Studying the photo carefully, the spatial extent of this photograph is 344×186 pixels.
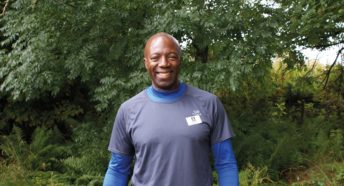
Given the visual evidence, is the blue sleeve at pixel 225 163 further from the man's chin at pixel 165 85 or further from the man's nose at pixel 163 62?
the man's nose at pixel 163 62

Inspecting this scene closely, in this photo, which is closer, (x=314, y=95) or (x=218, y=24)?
(x=218, y=24)

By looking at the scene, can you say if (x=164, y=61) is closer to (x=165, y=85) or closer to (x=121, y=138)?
(x=165, y=85)

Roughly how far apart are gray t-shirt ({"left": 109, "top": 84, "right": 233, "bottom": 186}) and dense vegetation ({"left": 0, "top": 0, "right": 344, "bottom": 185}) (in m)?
2.55

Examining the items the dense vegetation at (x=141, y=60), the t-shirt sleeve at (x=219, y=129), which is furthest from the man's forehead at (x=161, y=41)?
the dense vegetation at (x=141, y=60)

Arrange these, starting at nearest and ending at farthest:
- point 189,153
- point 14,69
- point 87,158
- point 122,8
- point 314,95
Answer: point 189,153, point 122,8, point 14,69, point 87,158, point 314,95

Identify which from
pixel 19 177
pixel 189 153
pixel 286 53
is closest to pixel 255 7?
pixel 286 53

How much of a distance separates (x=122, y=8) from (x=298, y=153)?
3586mm

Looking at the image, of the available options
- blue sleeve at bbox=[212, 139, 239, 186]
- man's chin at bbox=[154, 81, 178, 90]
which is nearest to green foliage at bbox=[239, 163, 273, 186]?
blue sleeve at bbox=[212, 139, 239, 186]

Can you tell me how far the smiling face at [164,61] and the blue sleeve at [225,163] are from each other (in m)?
0.41

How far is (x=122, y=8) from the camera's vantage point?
574 centimetres

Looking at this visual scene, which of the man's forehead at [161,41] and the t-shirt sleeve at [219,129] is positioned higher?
the man's forehead at [161,41]

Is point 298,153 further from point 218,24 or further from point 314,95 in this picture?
point 314,95

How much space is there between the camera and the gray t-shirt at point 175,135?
90.4 inches

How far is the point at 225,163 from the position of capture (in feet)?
7.97
